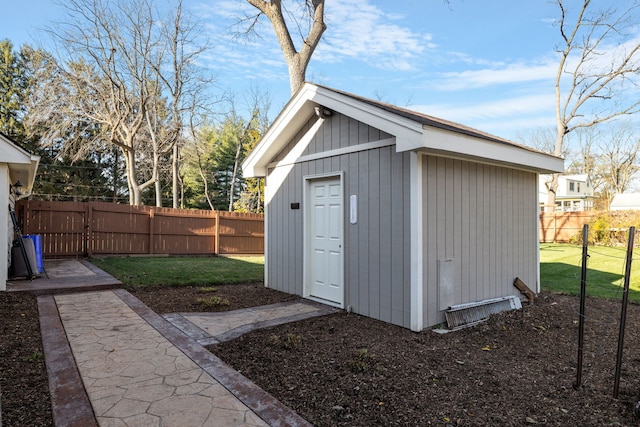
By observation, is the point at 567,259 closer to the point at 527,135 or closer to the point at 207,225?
the point at 207,225

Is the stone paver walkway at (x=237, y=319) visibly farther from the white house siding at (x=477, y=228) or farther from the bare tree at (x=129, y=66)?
the bare tree at (x=129, y=66)

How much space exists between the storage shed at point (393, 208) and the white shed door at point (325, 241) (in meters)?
0.02

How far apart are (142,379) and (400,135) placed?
11.3ft

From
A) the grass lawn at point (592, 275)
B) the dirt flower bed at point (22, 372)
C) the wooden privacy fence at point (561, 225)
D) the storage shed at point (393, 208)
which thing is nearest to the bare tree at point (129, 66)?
the storage shed at point (393, 208)

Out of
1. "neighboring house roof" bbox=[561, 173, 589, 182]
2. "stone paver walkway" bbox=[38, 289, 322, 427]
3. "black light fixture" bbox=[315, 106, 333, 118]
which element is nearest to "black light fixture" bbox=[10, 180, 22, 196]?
"stone paver walkway" bbox=[38, 289, 322, 427]

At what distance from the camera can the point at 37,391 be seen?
2.73 m

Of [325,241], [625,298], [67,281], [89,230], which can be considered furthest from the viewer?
[89,230]

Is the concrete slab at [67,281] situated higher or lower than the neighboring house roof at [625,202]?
lower

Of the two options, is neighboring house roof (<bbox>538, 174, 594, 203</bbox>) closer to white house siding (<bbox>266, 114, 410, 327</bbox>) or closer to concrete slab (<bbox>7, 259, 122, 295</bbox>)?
white house siding (<bbox>266, 114, 410, 327</bbox>)

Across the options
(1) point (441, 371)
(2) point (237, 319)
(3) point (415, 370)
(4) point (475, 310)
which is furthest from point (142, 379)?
(4) point (475, 310)

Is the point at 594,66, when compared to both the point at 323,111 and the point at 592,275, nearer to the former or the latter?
the point at 592,275

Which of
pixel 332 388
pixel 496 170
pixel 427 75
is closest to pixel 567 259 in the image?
pixel 496 170

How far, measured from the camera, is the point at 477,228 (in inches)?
208

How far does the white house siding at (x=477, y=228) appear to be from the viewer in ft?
15.1
